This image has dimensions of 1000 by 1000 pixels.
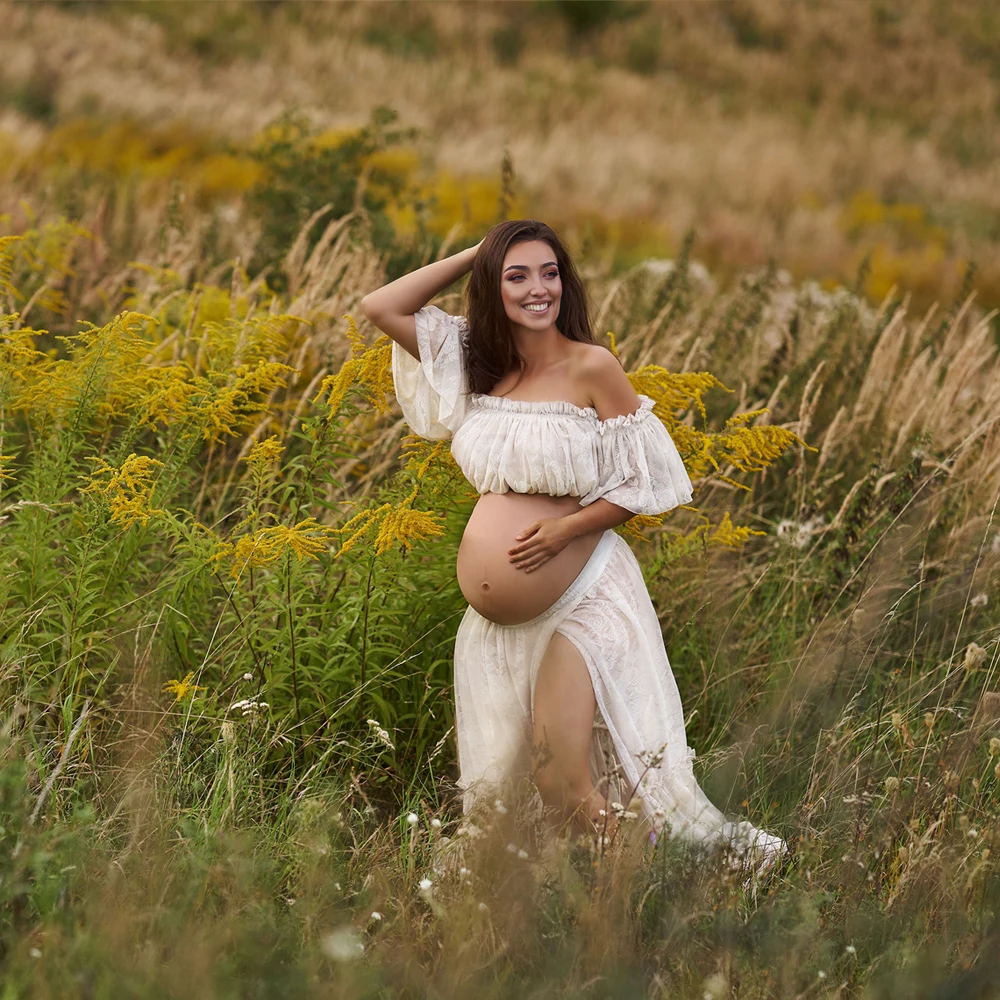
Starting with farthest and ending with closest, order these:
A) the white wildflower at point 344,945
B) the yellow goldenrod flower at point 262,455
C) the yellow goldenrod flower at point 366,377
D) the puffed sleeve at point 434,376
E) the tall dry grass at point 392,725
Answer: the yellow goldenrod flower at point 366,377 < the yellow goldenrod flower at point 262,455 < the puffed sleeve at point 434,376 < the tall dry grass at point 392,725 < the white wildflower at point 344,945

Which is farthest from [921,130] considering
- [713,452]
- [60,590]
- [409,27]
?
[60,590]

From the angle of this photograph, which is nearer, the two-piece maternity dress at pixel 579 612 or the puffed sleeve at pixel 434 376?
the two-piece maternity dress at pixel 579 612

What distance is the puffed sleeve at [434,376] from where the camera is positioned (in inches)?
143

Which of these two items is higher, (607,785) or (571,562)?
(571,562)

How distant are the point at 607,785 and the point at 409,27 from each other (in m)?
26.0

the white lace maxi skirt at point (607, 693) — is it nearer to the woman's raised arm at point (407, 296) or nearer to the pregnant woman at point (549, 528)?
the pregnant woman at point (549, 528)

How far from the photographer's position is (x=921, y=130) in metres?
26.3

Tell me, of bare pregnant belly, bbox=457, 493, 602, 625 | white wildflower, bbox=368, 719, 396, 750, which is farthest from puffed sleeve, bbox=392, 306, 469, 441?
white wildflower, bbox=368, 719, 396, 750

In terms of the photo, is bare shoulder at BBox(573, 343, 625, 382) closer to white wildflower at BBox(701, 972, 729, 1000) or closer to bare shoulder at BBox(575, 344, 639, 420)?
bare shoulder at BBox(575, 344, 639, 420)

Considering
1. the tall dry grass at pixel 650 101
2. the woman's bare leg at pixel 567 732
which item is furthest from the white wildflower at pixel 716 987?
the tall dry grass at pixel 650 101

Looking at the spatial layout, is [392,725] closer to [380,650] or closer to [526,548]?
[380,650]

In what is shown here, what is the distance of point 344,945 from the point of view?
7.73 ft

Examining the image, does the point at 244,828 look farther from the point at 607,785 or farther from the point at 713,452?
the point at 713,452

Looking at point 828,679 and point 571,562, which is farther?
point 828,679
